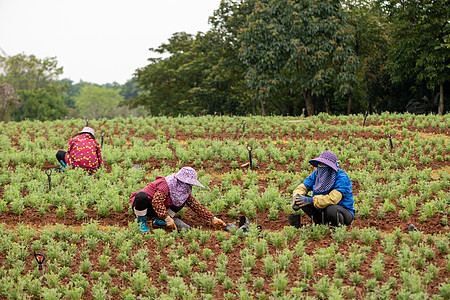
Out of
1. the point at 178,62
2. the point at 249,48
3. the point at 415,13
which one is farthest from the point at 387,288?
the point at 178,62

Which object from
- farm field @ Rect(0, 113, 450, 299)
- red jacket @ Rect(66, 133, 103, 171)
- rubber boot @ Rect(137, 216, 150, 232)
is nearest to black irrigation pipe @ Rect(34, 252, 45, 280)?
farm field @ Rect(0, 113, 450, 299)

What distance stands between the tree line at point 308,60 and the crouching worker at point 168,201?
14191mm

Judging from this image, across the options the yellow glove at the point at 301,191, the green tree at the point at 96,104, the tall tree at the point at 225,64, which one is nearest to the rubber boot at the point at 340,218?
the yellow glove at the point at 301,191

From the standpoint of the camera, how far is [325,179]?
21.0ft

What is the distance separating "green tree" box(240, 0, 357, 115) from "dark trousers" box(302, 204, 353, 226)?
18019 mm

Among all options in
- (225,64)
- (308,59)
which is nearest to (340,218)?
(308,59)

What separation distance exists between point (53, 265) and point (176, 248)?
1.65m

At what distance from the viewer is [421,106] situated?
2939cm

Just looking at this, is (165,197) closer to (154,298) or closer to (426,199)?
(154,298)

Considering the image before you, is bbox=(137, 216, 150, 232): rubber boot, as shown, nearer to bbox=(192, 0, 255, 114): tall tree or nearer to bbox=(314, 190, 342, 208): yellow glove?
bbox=(314, 190, 342, 208): yellow glove

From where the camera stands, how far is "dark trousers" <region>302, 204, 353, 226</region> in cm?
634

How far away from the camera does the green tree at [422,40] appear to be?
24.3m

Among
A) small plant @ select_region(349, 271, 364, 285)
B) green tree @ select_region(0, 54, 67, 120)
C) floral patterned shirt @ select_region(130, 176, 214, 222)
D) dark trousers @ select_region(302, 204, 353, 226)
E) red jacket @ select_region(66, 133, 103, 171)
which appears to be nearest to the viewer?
small plant @ select_region(349, 271, 364, 285)

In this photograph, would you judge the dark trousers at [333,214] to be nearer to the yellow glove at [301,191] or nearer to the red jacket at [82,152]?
the yellow glove at [301,191]
